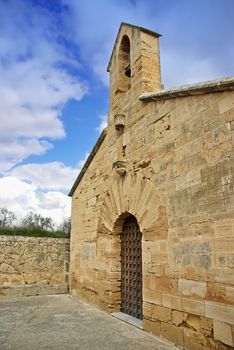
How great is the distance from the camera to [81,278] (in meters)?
7.71

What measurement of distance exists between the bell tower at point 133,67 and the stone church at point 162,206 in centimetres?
2

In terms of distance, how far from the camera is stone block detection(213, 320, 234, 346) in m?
3.30

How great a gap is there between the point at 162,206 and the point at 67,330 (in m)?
2.42

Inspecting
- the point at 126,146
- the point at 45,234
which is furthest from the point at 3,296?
the point at 126,146

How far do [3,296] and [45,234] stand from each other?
2.17 metres

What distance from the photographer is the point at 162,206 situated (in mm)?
4711

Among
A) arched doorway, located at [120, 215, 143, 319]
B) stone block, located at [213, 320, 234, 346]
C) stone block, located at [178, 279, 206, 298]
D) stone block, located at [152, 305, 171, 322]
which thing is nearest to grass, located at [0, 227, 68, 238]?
arched doorway, located at [120, 215, 143, 319]

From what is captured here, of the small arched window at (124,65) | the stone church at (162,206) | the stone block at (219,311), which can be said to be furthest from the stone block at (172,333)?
the small arched window at (124,65)

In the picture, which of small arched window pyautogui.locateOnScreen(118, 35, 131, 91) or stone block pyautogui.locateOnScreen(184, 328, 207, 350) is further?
small arched window pyautogui.locateOnScreen(118, 35, 131, 91)

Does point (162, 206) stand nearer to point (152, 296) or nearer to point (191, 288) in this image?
point (191, 288)

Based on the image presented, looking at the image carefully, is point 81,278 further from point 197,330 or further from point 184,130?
point 184,130

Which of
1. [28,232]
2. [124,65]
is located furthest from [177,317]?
[28,232]

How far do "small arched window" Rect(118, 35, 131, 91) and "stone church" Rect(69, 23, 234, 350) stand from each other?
1.0 inches

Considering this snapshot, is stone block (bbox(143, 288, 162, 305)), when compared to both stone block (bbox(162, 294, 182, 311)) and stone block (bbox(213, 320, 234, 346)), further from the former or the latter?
stone block (bbox(213, 320, 234, 346))
